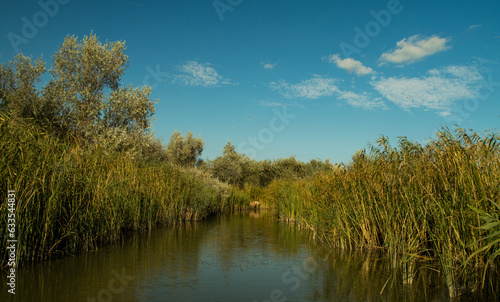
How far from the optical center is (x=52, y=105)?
76.9ft

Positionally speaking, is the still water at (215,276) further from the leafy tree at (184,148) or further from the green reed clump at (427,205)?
the leafy tree at (184,148)

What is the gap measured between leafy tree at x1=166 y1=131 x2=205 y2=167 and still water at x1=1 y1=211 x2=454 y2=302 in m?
31.1

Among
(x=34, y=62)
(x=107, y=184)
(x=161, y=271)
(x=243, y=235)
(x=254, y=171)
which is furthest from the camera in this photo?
(x=254, y=171)

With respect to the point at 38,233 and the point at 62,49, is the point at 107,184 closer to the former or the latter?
the point at 38,233

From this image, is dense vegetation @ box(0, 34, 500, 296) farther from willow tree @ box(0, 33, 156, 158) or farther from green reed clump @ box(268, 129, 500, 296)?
willow tree @ box(0, 33, 156, 158)

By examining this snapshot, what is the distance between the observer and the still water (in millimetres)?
5523

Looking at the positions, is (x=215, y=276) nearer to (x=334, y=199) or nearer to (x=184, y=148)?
(x=334, y=199)

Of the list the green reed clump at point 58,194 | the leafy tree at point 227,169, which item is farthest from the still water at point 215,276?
the leafy tree at point 227,169

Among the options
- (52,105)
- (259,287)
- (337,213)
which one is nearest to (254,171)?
(52,105)

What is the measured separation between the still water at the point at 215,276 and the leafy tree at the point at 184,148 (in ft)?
102

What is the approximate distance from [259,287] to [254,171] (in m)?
41.5

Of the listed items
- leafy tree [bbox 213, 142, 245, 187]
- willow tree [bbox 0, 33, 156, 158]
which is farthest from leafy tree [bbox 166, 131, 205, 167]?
willow tree [bbox 0, 33, 156, 158]

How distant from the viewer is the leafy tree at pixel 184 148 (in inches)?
1603

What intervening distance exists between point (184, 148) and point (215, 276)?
3573 cm
